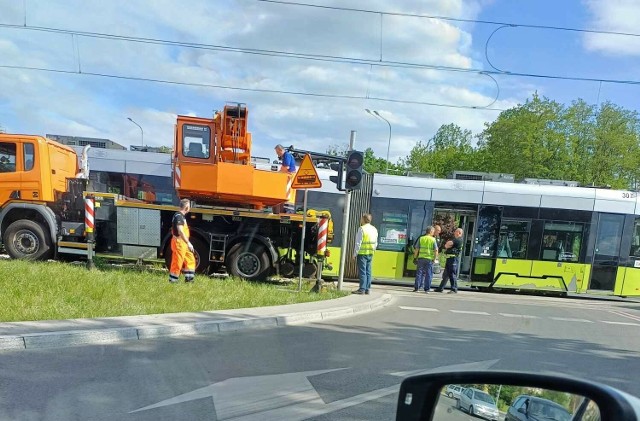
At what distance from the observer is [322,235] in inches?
425

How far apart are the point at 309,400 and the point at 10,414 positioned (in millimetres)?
2450

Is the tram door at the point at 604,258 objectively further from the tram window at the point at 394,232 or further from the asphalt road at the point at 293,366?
the tram window at the point at 394,232

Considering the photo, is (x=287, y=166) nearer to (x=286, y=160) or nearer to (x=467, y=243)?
(x=286, y=160)

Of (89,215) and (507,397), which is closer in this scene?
(507,397)

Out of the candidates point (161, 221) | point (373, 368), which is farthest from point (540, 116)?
point (373, 368)

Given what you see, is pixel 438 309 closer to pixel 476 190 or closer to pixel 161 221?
pixel 476 190

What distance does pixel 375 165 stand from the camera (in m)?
59.5

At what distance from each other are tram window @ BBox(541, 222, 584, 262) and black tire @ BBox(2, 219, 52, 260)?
44.5 ft

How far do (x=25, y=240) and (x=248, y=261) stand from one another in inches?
202

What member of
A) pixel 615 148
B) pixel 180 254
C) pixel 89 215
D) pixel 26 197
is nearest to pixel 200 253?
pixel 180 254

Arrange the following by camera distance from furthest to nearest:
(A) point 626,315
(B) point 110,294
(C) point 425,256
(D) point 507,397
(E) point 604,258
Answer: (E) point 604,258 < (C) point 425,256 < (A) point 626,315 < (B) point 110,294 < (D) point 507,397

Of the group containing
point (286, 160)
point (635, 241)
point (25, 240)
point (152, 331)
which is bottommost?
point (152, 331)

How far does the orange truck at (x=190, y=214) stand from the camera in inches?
424

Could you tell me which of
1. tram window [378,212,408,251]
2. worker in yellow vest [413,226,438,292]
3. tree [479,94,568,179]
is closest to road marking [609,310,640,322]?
worker in yellow vest [413,226,438,292]
